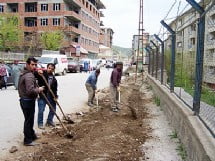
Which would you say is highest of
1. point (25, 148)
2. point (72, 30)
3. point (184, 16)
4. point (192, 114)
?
point (72, 30)

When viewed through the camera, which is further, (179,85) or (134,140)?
(179,85)

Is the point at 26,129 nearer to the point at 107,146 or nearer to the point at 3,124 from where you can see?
the point at 107,146

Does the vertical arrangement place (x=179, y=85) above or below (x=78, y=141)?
above

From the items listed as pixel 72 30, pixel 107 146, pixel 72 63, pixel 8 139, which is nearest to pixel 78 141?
pixel 107 146

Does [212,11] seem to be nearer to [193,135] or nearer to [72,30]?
[193,135]

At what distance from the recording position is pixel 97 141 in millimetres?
7656

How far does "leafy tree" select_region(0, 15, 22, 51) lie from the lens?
5372 cm

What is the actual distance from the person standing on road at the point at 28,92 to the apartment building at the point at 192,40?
3.21 meters

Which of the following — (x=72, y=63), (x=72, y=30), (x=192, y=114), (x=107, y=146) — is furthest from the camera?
(x=72, y=30)

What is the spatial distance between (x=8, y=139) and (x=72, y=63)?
A: 38874 millimetres

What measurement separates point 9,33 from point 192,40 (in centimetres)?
4870

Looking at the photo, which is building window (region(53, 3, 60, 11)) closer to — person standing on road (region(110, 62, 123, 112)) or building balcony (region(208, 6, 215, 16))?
person standing on road (region(110, 62, 123, 112))

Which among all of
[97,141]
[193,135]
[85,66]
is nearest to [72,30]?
[85,66]

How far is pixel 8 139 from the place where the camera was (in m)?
7.71
